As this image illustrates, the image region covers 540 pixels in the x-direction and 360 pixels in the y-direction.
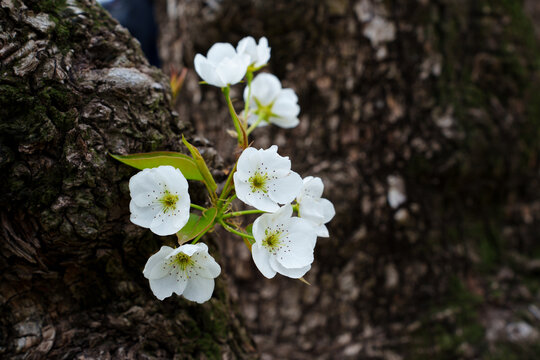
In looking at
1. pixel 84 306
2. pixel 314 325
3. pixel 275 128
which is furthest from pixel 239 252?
pixel 84 306

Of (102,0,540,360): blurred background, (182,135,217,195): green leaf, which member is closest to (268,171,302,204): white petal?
(182,135,217,195): green leaf

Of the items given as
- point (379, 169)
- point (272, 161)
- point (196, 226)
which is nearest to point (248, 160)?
point (272, 161)

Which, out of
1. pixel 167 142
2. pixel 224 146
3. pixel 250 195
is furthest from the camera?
pixel 224 146

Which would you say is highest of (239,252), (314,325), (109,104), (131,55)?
(131,55)

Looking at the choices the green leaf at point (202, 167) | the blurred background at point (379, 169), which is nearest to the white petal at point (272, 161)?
the green leaf at point (202, 167)

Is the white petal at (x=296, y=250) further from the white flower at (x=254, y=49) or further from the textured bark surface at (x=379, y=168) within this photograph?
the textured bark surface at (x=379, y=168)

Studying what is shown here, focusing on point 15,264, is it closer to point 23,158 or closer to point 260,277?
point 23,158

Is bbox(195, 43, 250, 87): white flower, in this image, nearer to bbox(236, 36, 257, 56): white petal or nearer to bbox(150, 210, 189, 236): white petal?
bbox(236, 36, 257, 56): white petal
